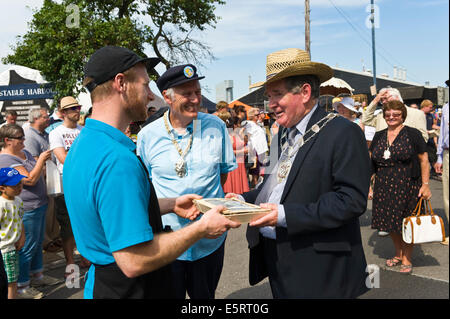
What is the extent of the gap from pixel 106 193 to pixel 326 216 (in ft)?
3.51

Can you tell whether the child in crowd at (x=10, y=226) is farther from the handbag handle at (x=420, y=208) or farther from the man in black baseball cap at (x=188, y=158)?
the handbag handle at (x=420, y=208)

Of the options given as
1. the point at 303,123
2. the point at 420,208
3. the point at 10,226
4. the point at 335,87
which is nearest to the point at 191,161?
the point at 303,123

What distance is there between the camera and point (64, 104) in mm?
5273

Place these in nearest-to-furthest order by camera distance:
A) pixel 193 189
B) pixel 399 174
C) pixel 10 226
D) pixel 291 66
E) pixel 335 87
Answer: pixel 291 66 < pixel 193 189 < pixel 10 226 < pixel 399 174 < pixel 335 87

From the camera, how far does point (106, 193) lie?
4.81ft

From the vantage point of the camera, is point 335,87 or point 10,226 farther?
point 335,87

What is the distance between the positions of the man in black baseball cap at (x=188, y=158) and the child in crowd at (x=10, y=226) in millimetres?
1732

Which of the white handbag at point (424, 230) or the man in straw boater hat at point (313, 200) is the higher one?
the man in straw boater hat at point (313, 200)

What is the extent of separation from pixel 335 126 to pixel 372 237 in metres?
4.53

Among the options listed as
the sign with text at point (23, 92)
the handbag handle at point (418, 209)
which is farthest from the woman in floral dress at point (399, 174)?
the sign with text at point (23, 92)

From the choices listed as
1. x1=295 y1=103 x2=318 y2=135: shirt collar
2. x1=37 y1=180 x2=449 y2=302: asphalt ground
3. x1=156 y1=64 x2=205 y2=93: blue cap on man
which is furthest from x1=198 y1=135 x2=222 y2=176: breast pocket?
x1=37 y1=180 x2=449 y2=302: asphalt ground

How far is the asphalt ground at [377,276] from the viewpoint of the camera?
4.04m

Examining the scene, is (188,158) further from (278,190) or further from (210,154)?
(278,190)

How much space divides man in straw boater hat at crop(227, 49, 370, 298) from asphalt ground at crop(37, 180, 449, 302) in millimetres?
1875
